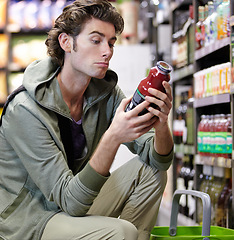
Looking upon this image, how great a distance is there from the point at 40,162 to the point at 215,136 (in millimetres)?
1427

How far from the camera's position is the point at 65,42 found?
6.75 ft

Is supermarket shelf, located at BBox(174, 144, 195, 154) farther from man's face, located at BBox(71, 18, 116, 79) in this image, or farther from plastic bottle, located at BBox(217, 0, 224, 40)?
man's face, located at BBox(71, 18, 116, 79)

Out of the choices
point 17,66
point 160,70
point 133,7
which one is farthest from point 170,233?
point 17,66

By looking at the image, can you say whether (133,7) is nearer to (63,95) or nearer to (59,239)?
(63,95)

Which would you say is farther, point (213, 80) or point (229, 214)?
point (213, 80)

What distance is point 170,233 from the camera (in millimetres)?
2201

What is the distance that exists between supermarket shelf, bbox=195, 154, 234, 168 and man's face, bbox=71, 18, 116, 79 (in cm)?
100

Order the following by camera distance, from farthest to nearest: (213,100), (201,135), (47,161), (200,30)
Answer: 1. (200,30)
2. (201,135)
3. (213,100)
4. (47,161)

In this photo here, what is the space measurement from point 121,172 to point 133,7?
389cm

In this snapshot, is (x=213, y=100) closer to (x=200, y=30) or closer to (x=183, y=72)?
(x=200, y=30)

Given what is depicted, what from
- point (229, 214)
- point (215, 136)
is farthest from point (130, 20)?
point (229, 214)

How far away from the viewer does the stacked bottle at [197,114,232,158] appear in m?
2.80

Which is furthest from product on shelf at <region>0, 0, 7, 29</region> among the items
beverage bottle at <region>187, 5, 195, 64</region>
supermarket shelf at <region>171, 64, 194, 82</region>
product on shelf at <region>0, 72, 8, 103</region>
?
beverage bottle at <region>187, 5, 195, 64</region>

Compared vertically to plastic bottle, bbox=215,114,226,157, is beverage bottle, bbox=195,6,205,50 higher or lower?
higher
